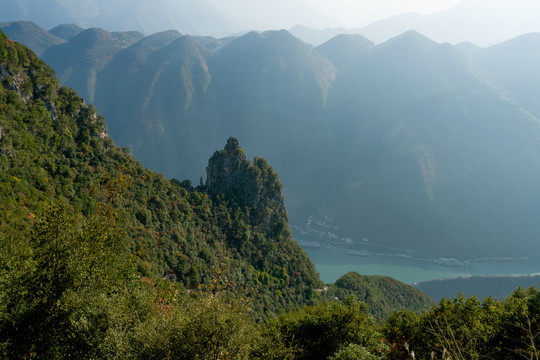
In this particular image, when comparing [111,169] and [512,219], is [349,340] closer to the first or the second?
[111,169]

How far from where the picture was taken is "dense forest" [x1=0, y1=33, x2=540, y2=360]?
13977mm

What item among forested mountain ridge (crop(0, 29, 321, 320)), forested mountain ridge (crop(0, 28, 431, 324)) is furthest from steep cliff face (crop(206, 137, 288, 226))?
forested mountain ridge (crop(0, 29, 321, 320))

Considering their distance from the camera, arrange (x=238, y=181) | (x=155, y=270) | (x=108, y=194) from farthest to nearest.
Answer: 1. (x=238, y=181)
2. (x=108, y=194)
3. (x=155, y=270)

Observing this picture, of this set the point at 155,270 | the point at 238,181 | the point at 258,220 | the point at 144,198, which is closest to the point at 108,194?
the point at 144,198

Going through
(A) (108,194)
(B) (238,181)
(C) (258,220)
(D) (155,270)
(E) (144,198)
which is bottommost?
(D) (155,270)

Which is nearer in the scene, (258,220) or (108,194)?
(108,194)

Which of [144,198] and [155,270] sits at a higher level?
[144,198]

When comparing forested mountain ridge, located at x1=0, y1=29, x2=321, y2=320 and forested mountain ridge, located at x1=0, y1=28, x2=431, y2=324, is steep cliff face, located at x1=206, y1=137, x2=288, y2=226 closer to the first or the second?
forested mountain ridge, located at x1=0, y1=28, x2=431, y2=324

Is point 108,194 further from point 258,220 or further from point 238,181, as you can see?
point 258,220

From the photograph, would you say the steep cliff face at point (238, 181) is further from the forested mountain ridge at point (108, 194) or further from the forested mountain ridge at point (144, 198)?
the forested mountain ridge at point (108, 194)

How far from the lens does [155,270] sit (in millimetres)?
32969

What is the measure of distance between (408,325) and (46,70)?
168ft

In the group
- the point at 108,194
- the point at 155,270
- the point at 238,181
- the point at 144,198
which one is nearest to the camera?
the point at 155,270

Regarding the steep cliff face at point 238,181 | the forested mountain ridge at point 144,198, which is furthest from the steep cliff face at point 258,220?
the forested mountain ridge at point 144,198
